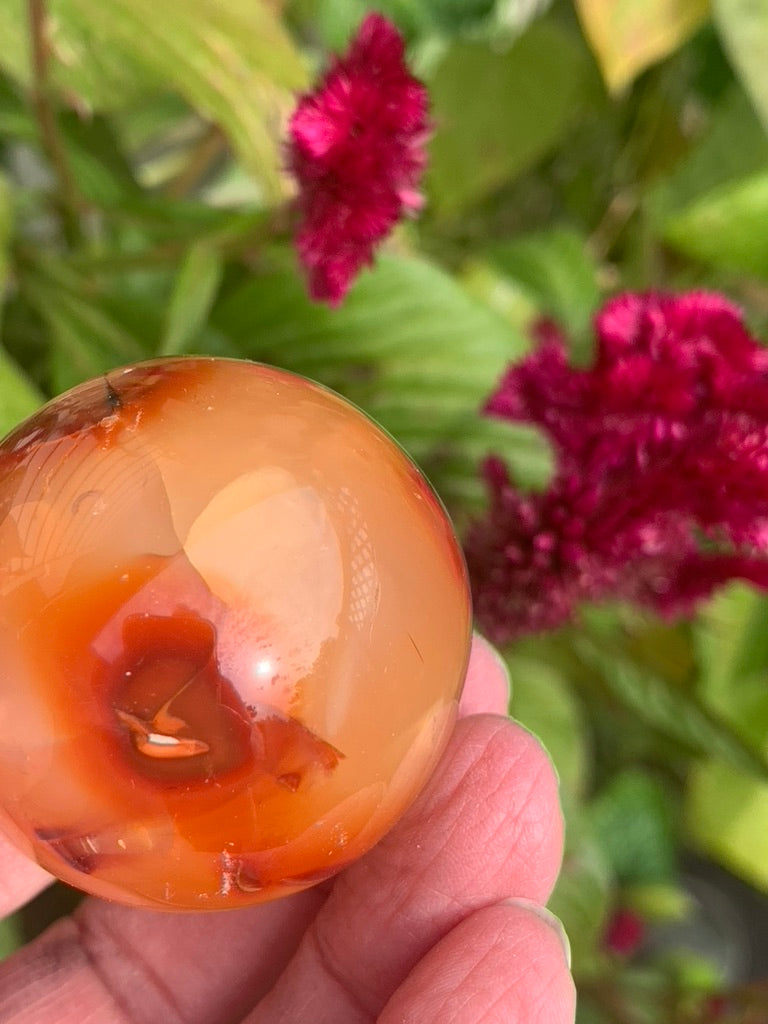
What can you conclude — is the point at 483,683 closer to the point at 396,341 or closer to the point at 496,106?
the point at 396,341

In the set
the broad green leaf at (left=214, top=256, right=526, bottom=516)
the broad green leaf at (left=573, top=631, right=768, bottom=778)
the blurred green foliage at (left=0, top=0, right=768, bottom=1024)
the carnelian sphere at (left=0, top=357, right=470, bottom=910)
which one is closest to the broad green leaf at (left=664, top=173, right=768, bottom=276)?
the blurred green foliage at (left=0, top=0, right=768, bottom=1024)

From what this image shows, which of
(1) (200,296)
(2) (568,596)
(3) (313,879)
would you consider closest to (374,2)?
→ (1) (200,296)

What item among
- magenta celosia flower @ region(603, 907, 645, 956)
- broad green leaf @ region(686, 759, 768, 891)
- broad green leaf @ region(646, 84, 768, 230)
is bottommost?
magenta celosia flower @ region(603, 907, 645, 956)

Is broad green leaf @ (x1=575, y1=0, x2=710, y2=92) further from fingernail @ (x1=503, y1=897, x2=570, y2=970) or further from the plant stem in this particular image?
fingernail @ (x1=503, y1=897, x2=570, y2=970)

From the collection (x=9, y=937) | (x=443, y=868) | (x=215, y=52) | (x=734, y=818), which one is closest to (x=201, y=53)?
(x=215, y=52)

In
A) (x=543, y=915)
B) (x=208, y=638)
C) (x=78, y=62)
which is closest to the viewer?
(x=208, y=638)

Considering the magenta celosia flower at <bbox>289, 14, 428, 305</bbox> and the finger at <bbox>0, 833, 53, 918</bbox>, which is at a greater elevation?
the magenta celosia flower at <bbox>289, 14, 428, 305</bbox>
